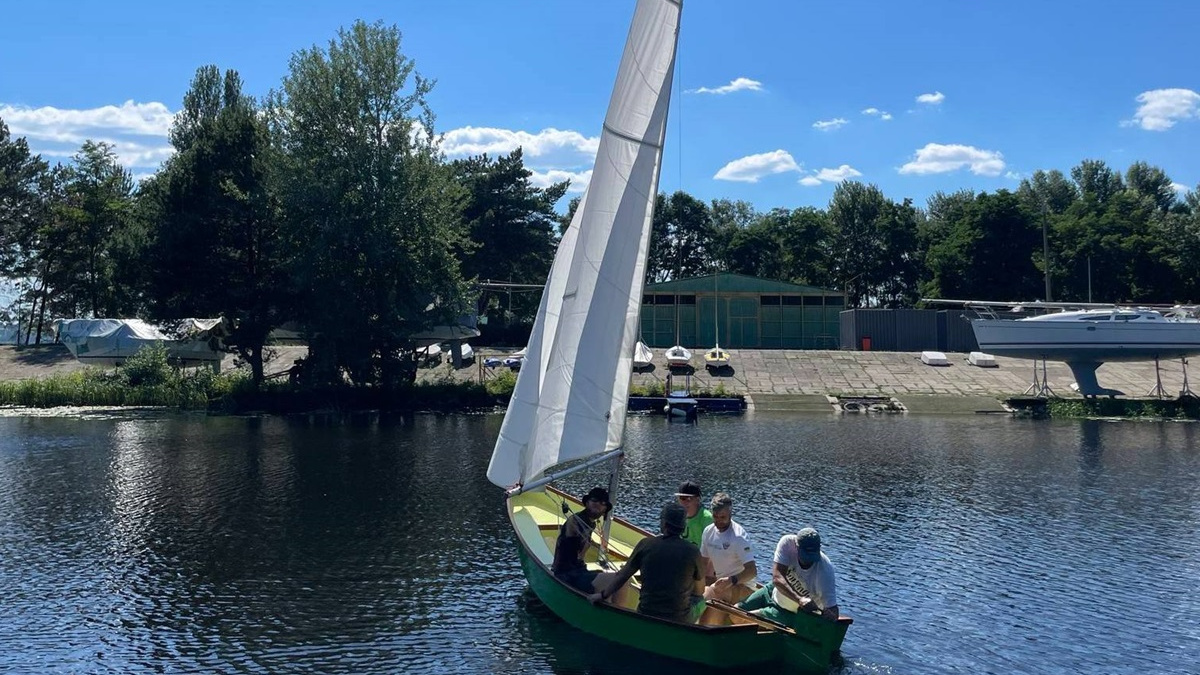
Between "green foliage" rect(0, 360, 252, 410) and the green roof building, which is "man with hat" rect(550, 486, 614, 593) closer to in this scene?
"green foliage" rect(0, 360, 252, 410)

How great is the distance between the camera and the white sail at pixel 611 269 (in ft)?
59.1

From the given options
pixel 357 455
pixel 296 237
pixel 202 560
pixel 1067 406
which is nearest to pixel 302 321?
pixel 296 237

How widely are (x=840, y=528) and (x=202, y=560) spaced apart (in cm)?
1580

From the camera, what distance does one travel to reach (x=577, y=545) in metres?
17.2

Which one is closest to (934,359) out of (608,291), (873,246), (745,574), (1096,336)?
(1096,336)

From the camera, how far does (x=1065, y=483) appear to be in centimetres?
3381

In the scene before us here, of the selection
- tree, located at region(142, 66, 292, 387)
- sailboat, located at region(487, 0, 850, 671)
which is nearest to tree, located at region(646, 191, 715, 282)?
tree, located at region(142, 66, 292, 387)

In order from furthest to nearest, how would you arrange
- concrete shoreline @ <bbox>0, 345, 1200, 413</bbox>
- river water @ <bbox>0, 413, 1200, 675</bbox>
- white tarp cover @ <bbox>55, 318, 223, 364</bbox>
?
white tarp cover @ <bbox>55, 318, 223, 364</bbox> < concrete shoreline @ <bbox>0, 345, 1200, 413</bbox> < river water @ <bbox>0, 413, 1200, 675</bbox>

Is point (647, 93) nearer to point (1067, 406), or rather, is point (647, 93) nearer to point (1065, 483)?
point (1065, 483)

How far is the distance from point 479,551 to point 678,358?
155 ft

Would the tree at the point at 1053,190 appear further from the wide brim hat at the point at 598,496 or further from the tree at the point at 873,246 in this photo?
the wide brim hat at the point at 598,496

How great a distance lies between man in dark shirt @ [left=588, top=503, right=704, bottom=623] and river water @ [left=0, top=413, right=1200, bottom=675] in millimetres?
1007

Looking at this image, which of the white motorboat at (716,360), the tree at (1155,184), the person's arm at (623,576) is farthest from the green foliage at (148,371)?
the tree at (1155,184)

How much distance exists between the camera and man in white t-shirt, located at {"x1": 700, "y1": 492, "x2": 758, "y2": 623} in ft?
53.4
